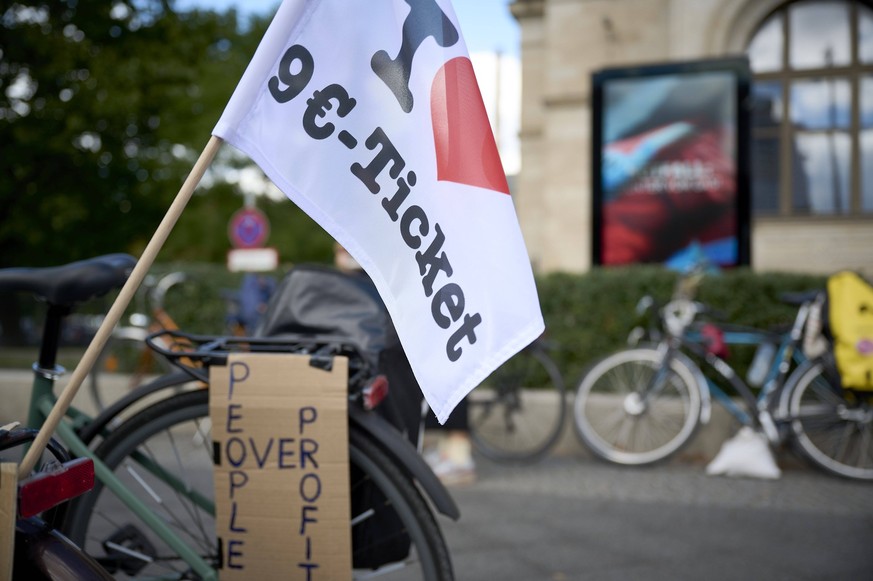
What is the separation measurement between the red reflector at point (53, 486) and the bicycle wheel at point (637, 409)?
443 centimetres

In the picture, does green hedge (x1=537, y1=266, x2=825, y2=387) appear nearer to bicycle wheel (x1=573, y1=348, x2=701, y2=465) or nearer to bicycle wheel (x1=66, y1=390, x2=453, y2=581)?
bicycle wheel (x1=573, y1=348, x2=701, y2=465)

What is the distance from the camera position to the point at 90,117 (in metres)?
18.0

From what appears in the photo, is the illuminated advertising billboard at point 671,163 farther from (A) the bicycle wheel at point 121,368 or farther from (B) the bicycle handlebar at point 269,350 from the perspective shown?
(B) the bicycle handlebar at point 269,350

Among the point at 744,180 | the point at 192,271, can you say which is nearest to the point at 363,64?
the point at 192,271

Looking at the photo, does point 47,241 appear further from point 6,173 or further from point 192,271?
point 192,271

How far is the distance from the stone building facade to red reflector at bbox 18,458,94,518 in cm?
1098

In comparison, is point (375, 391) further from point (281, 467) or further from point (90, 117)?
point (90, 117)

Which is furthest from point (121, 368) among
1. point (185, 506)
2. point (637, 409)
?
point (185, 506)

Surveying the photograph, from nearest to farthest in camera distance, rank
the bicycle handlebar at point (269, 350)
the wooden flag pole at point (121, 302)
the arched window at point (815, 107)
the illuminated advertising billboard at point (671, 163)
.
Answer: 1. the wooden flag pole at point (121, 302)
2. the bicycle handlebar at point (269, 350)
3. the illuminated advertising billboard at point (671, 163)
4. the arched window at point (815, 107)

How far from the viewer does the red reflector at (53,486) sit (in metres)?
1.45

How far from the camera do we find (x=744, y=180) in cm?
859

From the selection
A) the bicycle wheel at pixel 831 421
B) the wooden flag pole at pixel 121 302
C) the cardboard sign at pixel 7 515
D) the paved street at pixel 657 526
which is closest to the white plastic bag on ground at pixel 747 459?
the paved street at pixel 657 526

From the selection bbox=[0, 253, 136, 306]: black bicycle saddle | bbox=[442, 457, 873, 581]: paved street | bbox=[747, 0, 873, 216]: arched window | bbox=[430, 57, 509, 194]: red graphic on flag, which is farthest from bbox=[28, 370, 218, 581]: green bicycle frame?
bbox=[747, 0, 873, 216]: arched window

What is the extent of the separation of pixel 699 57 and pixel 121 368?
31.7ft
